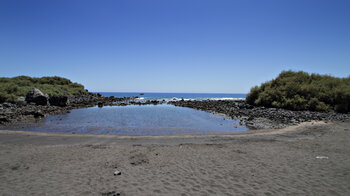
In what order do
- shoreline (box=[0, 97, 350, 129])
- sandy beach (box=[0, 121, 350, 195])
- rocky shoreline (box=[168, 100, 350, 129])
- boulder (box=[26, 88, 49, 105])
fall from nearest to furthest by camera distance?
sandy beach (box=[0, 121, 350, 195]), shoreline (box=[0, 97, 350, 129]), rocky shoreline (box=[168, 100, 350, 129]), boulder (box=[26, 88, 49, 105])

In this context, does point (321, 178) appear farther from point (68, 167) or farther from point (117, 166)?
point (68, 167)

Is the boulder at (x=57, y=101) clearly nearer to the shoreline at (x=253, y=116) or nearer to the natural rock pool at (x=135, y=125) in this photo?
the shoreline at (x=253, y=116)

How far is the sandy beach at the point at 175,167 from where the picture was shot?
526cm

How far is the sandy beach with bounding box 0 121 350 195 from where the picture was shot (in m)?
5.26

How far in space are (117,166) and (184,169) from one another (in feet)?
8.87

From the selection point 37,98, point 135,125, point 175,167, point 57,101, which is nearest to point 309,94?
point 135,125

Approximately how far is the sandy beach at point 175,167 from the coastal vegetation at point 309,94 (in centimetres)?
1729

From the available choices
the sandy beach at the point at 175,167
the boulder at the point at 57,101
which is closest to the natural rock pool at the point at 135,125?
the sandy beach at the point at 175,167

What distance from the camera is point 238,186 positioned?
5.45 metres

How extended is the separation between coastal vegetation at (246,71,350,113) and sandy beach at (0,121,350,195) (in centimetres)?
1729

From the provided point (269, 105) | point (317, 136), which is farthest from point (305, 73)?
point (317, 136)

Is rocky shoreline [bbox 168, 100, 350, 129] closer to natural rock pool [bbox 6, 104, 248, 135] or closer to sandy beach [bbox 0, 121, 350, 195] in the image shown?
natural rock pool [bbox 6, 104, 248, 135]

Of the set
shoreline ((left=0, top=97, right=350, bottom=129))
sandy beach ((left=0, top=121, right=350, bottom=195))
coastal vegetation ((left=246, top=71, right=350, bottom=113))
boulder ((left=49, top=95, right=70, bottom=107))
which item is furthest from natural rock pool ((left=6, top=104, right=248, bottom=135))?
coastal vegetation ((left=246, top=71, right=350, bottom=113))

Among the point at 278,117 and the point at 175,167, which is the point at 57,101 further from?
the point at 278,117
